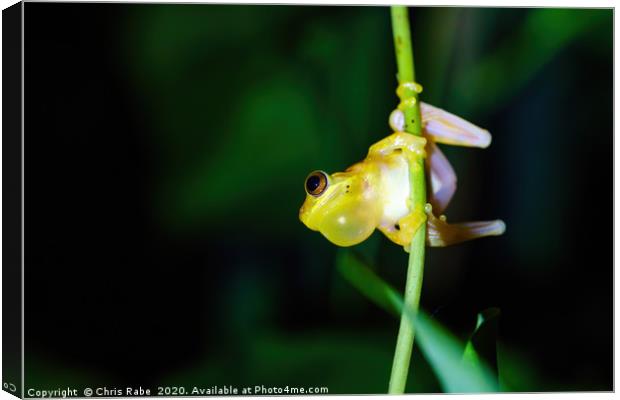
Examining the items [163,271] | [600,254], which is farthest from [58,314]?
[600,254]

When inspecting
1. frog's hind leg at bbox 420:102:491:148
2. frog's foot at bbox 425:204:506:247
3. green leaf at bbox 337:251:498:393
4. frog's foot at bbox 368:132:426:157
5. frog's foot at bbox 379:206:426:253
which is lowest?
green leaf at bbox 337:251:498:393

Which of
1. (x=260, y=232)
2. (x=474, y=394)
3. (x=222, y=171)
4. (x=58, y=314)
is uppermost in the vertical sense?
(x=222, y=171)

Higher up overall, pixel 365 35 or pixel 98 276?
pixel 365 35

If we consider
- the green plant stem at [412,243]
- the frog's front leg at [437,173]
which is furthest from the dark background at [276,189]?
the green plant stem at [412,243]

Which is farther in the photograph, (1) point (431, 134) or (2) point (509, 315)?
(2) point (509, 315)

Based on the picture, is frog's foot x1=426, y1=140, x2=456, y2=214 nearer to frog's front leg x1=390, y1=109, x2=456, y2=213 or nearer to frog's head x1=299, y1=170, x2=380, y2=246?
frog's front leg x1=390, y1=109, x2=456, y2=213

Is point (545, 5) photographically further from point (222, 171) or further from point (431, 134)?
point (222, 171)

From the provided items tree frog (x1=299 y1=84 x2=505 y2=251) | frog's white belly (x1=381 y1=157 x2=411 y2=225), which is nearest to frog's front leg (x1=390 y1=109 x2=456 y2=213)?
tree frog (x1=299 y1=84 x2=505 y2=251)
